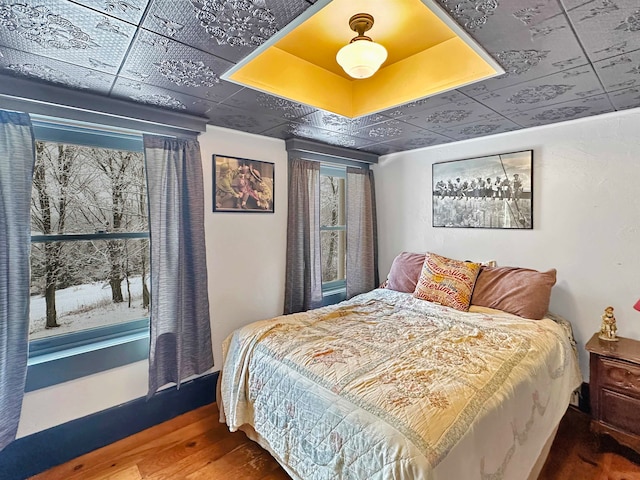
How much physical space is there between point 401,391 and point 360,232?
2270mm

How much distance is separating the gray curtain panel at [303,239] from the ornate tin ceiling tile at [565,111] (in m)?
1.66

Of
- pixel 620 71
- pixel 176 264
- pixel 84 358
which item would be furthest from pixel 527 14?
pixel 84 358

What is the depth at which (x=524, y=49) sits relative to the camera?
1350 millimetres

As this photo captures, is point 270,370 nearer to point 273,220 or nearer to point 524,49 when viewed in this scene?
point 273,220

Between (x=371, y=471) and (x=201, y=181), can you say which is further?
(x=201, y=181)

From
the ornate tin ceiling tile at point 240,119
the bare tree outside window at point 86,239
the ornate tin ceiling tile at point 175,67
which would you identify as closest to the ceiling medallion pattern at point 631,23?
the ornate tin ceiling tile at point 175,67

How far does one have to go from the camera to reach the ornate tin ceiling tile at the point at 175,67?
4.31 ft

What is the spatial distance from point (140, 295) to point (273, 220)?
3.86 ft

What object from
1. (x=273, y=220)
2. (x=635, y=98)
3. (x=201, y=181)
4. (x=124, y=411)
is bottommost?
(x=124, y=411)

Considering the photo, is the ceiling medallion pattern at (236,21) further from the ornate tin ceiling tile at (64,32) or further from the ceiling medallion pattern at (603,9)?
the ceiling medallion pattern at (603,9)

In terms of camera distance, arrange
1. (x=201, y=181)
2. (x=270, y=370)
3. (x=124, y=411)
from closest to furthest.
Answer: (x=270, y=370), (x=124, y=411), (x=201, y=181)

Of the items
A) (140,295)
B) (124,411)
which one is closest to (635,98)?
(140,295)

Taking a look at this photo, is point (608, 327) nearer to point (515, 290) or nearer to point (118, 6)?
point (515, 290)

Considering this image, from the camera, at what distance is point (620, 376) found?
1863mm
